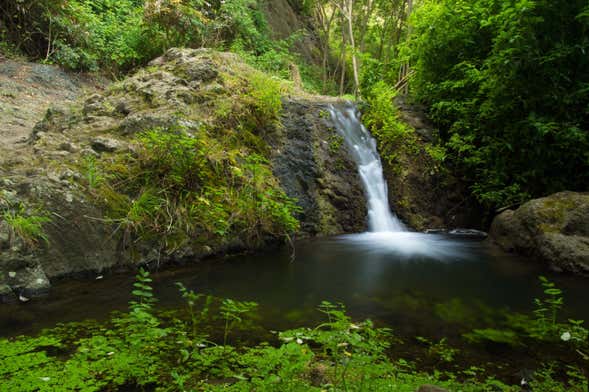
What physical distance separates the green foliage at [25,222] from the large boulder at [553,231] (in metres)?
5.66

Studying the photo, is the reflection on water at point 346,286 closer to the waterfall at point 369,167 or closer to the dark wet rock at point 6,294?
the dark wet rock at point 6,294

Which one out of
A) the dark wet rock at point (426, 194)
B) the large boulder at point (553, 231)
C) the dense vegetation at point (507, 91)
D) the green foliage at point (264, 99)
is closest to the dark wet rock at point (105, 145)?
the green foliage at point (264, 99)

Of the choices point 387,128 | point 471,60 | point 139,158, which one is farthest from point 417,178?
point 139,158

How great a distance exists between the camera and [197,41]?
33.6 ft

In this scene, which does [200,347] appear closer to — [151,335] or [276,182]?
[151,335]

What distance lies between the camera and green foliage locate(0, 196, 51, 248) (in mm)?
3660

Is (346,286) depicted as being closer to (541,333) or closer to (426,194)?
(541,333)

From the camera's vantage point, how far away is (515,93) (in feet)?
20.5

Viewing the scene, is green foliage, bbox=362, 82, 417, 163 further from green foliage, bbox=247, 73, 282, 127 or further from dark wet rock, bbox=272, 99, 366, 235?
green foliage, bbox=247, 73, 282, 127

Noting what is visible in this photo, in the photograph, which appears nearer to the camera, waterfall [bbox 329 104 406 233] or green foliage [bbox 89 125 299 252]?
green foliage [bbox 89 125 299 252]

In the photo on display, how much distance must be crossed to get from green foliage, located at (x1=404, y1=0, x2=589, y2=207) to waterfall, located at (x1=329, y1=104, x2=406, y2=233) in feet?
4.76

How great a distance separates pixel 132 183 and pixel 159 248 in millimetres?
820

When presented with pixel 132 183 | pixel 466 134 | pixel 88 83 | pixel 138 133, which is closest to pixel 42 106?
pixel 88 83

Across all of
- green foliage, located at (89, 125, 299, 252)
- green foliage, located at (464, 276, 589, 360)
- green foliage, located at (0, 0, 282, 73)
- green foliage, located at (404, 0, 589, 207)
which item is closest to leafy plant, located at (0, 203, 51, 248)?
green foliage, located at (89, 125, 299, 252)
